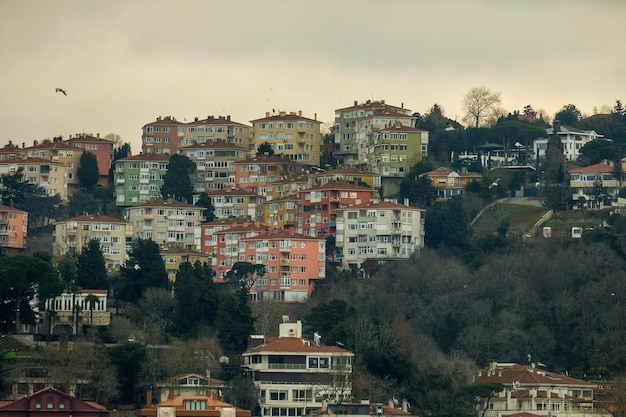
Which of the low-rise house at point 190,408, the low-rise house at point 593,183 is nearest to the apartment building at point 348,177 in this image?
the low-rise house at point 593,183

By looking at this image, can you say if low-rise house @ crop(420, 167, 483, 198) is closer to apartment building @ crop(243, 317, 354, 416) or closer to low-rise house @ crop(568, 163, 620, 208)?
low-rise house @ crop(568, 163, 620, 208)

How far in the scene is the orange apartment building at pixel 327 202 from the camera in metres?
127

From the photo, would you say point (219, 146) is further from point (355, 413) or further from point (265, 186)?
point (355, 413)

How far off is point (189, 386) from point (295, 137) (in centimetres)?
5842

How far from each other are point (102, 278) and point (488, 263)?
2181 cm

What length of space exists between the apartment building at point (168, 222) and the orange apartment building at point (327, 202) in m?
8.66

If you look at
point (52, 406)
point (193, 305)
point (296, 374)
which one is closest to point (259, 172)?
point (193, 305)

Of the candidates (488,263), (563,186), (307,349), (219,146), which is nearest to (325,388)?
(307,349)

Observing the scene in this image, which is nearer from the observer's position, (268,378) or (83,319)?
(268,378)

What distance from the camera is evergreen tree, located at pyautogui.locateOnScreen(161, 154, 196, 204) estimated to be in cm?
13775

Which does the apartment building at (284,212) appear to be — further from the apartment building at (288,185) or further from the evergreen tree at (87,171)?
the evergreen tree at (87,171)

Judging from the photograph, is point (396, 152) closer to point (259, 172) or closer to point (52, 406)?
point (259, 172)

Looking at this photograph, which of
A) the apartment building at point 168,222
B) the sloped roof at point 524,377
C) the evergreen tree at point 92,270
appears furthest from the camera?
the apartment building at point 168,222

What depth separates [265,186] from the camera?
139625mm
